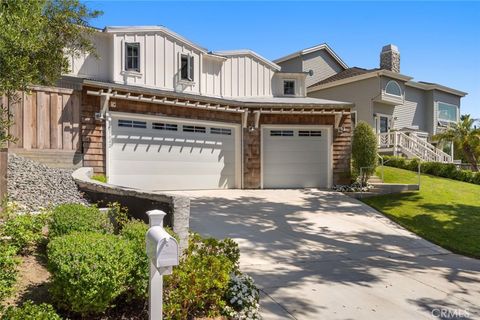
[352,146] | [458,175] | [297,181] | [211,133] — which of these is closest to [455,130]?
[458,175]

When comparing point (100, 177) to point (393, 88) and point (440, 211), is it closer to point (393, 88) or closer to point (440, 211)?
point (440, 211)

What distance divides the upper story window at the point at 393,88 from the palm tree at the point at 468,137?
4.16 meters

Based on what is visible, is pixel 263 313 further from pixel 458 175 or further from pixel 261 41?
pixel 458 175

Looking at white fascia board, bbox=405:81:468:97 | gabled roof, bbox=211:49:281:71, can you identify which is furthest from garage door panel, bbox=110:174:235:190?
white fascia board, bbox=405:81:468:97

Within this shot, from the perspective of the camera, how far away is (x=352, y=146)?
49.0 ft

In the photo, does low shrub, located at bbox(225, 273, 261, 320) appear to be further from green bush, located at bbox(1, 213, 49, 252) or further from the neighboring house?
the neighboring house

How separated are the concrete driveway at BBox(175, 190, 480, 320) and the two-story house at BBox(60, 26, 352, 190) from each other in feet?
8.75

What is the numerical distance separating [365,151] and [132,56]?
10.2 m

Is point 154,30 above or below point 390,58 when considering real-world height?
below

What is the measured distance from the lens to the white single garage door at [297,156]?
50.5 feet

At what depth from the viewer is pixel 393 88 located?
23453 millimetres

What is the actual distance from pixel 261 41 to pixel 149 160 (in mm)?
8786

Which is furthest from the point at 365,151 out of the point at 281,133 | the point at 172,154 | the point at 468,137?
the point at 468,137

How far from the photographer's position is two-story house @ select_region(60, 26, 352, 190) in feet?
38.3
